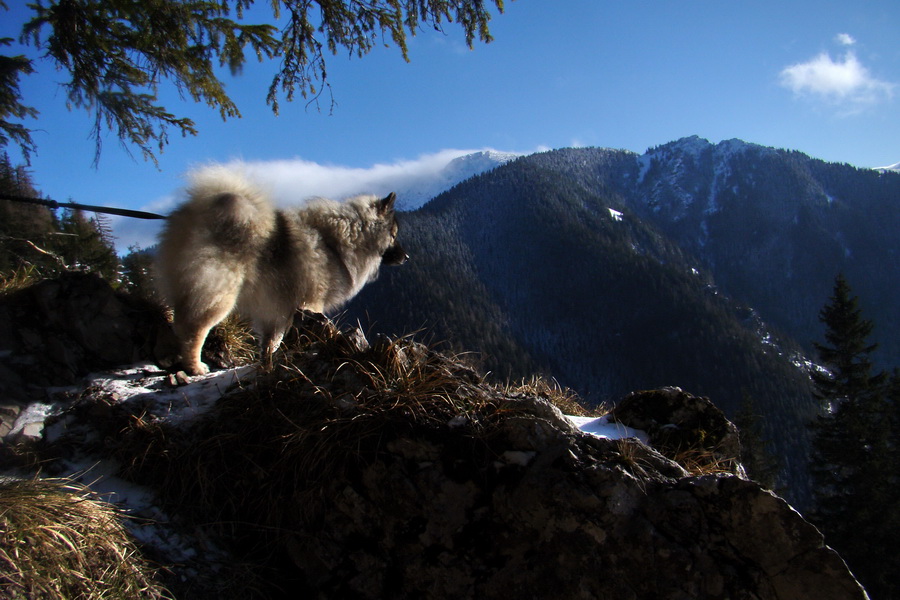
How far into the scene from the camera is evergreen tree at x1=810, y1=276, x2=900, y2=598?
23750 millimetres

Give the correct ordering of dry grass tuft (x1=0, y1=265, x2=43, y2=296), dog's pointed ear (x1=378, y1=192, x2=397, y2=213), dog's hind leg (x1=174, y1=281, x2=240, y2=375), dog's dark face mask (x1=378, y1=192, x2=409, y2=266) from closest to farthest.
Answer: dog's hind leg (x1=174, y1=281, x2=240, y2=375)
dry grass tuft (x1=0, y1=265, x2=43, y2=296)
dog's pointed ear (x1=378, y1=192, x2=397, y2=213)
dog's dark face mask (x1=378, y1=192, x2=409, y2=266)

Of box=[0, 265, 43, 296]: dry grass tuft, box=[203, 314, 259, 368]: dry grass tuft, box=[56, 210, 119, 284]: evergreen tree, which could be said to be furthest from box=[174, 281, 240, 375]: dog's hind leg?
box=[56, 210, 119, 284]: evergreen tree

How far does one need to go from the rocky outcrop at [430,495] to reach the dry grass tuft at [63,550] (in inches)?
9.3

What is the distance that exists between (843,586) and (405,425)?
2.28 meters

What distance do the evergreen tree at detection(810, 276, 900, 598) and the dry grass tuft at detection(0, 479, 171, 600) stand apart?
3168cm

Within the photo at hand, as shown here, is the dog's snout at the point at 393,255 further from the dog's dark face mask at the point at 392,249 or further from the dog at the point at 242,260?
the dog at the point at 242,260

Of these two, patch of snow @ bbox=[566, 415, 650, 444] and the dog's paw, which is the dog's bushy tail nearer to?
the dog's paw

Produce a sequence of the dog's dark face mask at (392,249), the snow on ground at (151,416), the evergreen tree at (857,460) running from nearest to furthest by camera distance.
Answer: the snow on ground at (151,416) < the dog's dark face mask at (392,249) < the evergreen tree at (857,460)

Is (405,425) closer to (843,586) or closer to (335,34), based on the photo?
(843,586)

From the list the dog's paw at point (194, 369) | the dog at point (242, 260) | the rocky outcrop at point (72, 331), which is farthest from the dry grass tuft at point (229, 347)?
the dog's paw at point (194, 369)

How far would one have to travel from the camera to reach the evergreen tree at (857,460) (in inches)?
935

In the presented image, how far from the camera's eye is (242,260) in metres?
4.42

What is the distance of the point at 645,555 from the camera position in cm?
245

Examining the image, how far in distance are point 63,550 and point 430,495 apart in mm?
1775
